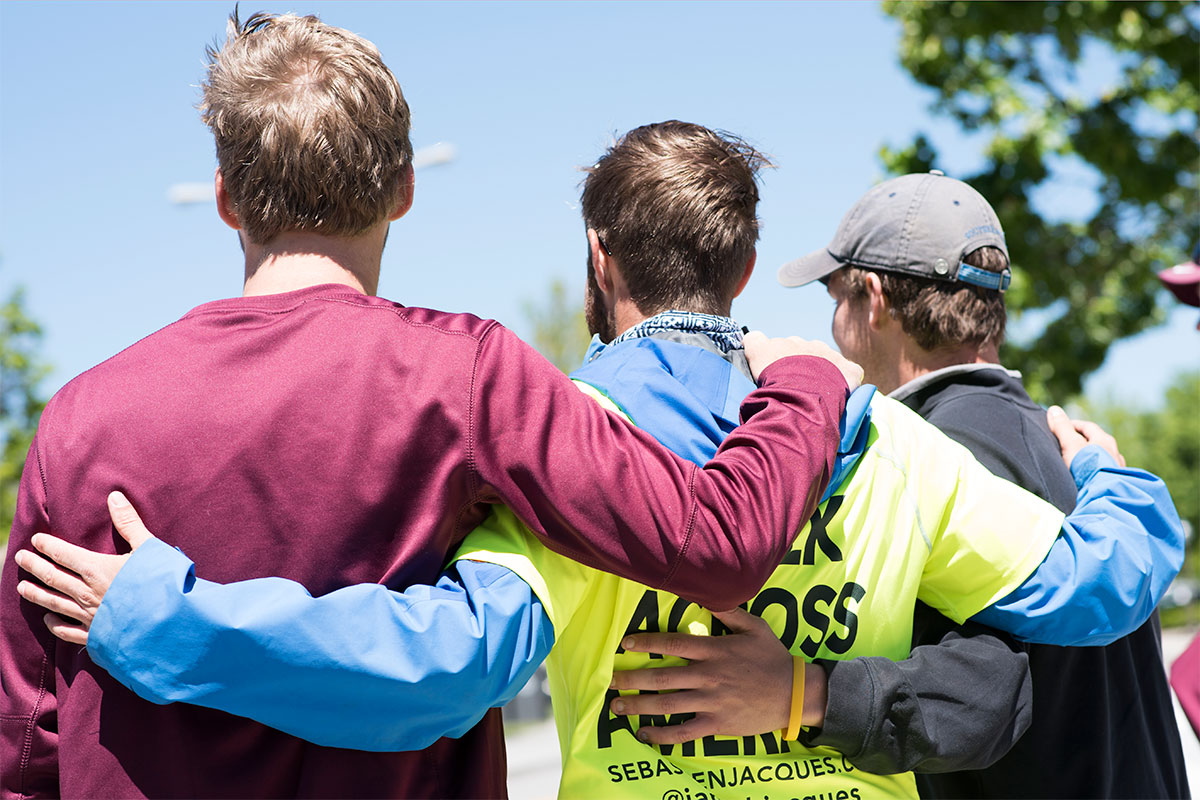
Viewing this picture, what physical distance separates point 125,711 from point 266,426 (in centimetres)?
51

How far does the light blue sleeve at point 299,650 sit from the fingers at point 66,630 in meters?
0.07

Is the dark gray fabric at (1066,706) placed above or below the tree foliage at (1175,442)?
below

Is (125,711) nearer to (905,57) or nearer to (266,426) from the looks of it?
(266,426)

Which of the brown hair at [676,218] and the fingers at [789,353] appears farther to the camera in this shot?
the brown hair at [676,218]

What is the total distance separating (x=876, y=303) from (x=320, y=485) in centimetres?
208

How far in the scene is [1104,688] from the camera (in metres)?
2.73

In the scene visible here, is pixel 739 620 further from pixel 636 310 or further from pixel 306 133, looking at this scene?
pixel 306 133

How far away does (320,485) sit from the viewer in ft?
5.61

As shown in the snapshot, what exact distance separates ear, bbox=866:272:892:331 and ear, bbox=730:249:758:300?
91 centimetres

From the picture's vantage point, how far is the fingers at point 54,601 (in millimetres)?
1718

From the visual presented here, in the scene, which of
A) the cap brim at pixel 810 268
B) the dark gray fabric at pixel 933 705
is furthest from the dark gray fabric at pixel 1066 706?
the cap brim at pixel 810 268

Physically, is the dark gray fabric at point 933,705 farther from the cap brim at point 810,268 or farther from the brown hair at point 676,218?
the cap brim at point 810,268

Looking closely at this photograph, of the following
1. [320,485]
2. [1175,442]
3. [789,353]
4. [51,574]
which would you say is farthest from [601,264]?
[1175,442]

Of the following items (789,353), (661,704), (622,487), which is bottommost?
(661,704)
